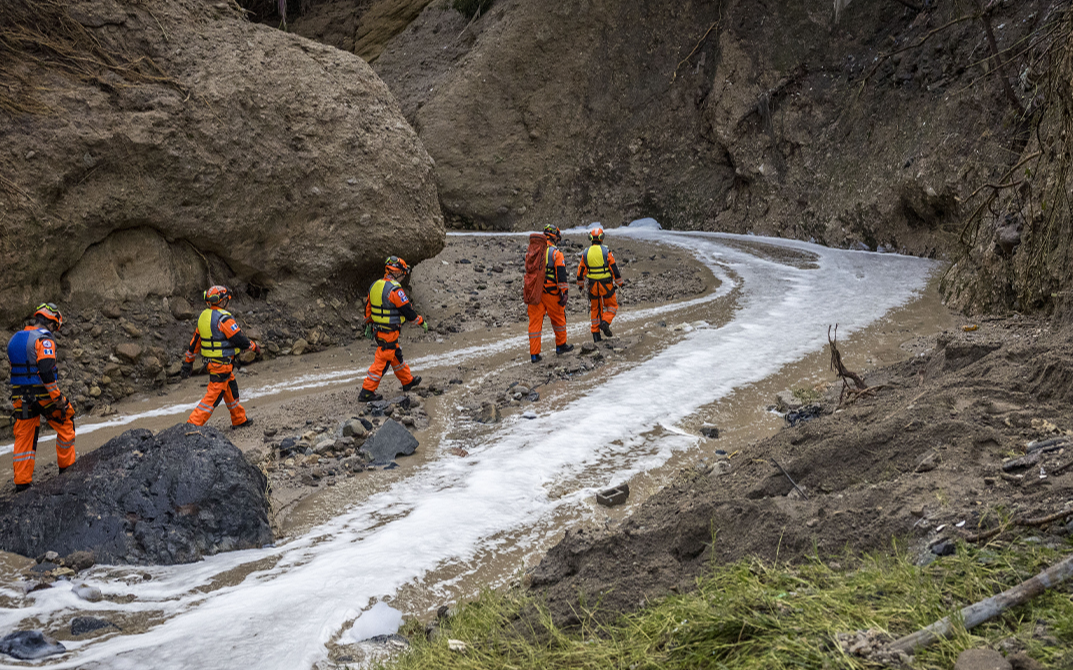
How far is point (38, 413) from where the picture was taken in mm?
Answer: 7383

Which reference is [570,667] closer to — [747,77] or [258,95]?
[258,95]

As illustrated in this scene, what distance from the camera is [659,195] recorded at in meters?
24.9

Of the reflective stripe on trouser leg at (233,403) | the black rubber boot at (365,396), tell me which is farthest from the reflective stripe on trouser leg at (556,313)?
the reflective stripe on trouser leg at (233,403)

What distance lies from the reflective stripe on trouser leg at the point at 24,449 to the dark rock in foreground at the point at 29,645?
3.17 m

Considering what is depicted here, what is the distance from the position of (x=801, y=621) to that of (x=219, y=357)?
774cm

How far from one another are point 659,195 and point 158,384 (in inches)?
703

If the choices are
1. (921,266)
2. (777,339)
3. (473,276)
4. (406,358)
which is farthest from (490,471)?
(921,266)

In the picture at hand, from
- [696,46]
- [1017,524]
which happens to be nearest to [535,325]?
[1017,524]

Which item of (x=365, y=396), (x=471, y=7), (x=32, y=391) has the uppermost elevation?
(x=471, y=7)

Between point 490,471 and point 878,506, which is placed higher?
point 878,506

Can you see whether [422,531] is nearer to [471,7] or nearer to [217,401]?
[217,401]

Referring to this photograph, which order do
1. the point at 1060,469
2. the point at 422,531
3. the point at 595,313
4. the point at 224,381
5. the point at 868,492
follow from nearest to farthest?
the point at 1060,469 → the point at 868,492 → the point at 422,531 → the point at 224,381 → the point at 595,313

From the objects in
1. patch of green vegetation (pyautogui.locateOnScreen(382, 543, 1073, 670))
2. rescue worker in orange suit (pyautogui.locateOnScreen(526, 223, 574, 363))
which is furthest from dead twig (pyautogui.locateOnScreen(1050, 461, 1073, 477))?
rescue worker in orange suit (pyautogui.locateOnScreen(526, 223, 574, 363))

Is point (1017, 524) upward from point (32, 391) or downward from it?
downward
